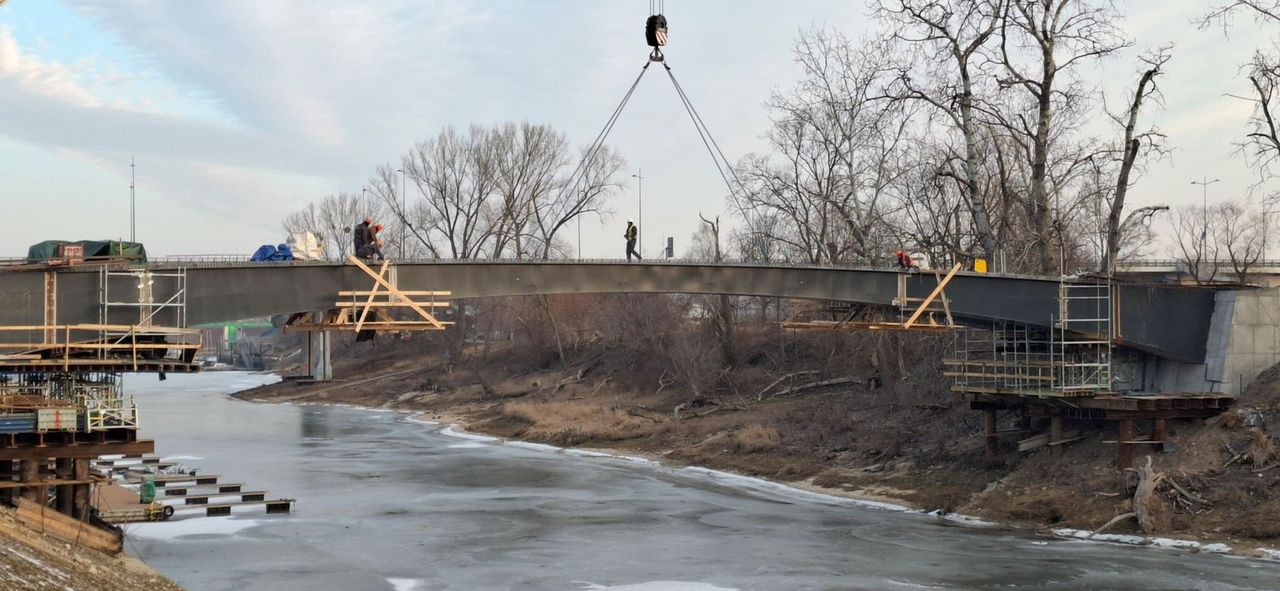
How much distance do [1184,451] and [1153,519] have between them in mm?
3801

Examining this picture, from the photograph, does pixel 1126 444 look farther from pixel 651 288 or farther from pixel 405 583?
pixel 405 583

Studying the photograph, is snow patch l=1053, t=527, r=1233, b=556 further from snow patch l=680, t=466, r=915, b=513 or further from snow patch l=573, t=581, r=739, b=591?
snow patch l=573, t=581, r=739, b=591

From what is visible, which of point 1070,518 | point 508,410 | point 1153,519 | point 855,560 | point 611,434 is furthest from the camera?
point 508,410

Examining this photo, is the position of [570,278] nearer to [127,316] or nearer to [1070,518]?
[127,316]

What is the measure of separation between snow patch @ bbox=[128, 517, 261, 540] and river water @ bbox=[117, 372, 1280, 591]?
0.27ft

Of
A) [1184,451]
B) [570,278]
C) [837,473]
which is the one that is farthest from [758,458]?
[1184,451]

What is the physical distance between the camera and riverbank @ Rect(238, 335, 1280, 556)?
36.0m

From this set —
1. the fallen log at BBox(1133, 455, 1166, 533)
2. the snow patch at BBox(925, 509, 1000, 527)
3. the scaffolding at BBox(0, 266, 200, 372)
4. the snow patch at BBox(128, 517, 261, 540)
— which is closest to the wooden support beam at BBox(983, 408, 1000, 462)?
the snow patch at BBox(925, 509, 1000, 527)

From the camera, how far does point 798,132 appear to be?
66.9 meters

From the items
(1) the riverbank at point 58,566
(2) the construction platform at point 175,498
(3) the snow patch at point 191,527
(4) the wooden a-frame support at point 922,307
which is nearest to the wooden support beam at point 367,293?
(3) the snow patch at point 191,527

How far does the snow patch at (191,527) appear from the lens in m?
36.5

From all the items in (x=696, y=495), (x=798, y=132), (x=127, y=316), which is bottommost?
(x=696, y=495)

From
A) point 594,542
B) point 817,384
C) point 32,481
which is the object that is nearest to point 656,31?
point 594,542

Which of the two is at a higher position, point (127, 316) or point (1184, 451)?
point (127, 316)
